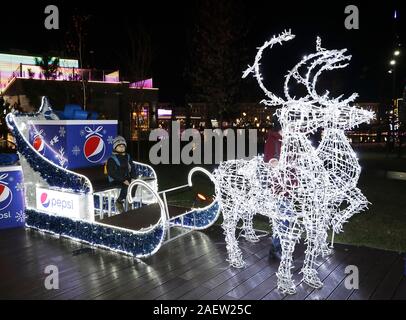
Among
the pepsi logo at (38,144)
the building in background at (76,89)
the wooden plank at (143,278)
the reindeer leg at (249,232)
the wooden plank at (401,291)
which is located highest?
the building in background at (76,89)

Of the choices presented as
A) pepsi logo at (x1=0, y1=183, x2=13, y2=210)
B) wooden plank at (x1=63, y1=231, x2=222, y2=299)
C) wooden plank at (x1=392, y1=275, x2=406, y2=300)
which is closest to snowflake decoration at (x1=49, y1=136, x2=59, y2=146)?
pepsi logo at (x1=0, y1=183, x2=13, y2=210)

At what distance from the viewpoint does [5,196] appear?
627 centimetres

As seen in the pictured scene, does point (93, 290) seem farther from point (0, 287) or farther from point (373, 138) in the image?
point (373, 138)

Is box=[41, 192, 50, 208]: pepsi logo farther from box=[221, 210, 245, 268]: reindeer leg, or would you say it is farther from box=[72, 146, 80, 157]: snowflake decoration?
box=[221, 210, 245, 268]: reindeer leg

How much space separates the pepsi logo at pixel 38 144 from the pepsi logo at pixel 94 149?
2.24 ft

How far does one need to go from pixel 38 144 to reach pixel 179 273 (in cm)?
325

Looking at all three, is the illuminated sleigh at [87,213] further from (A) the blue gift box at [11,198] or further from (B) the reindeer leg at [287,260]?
(B) the reindeer leg at [287,260]

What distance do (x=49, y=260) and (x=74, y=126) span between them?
2340 millimetres

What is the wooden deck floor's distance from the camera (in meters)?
4.02

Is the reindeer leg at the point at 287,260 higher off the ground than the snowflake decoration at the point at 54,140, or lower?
lower

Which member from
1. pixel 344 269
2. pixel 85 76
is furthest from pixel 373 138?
pixel 344 269

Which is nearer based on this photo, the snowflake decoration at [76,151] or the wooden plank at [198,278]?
the wooden plank at [198,278]

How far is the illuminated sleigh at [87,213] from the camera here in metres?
5.03

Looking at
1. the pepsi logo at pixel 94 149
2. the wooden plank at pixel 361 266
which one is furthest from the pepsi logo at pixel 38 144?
the wooden plank at pixel 361 266
